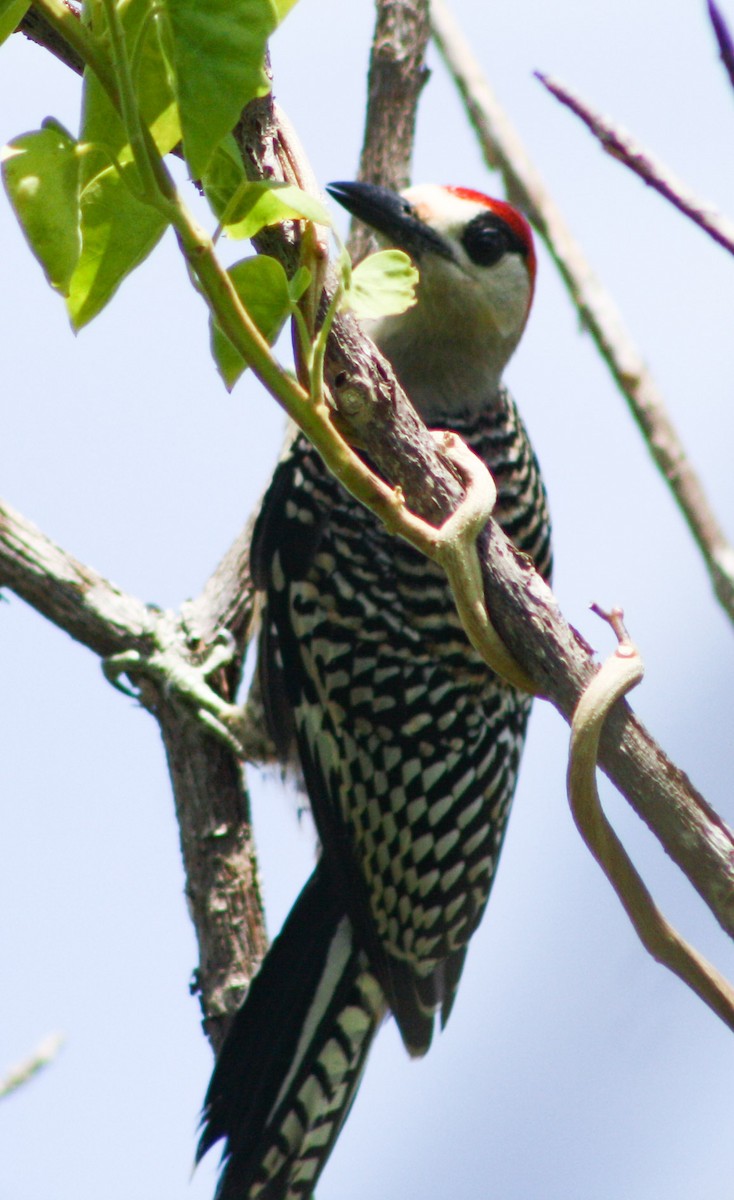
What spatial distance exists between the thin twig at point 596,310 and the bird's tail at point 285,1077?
1701mm

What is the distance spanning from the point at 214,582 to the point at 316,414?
2.60 m

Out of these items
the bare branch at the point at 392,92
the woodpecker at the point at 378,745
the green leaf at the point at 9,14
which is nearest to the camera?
the green leaf at the point at 9,14

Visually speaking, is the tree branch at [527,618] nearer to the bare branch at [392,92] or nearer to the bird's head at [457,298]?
the bird's head at [457,298]

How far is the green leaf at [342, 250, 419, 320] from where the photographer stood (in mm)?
1048

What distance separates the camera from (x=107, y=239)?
3.27 ft

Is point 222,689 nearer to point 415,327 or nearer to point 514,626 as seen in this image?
point 415,327

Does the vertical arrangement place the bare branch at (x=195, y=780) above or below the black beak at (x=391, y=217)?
below

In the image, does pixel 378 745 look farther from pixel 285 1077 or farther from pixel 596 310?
pixel 596 310

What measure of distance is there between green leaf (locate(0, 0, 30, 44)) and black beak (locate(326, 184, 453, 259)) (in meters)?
2.09

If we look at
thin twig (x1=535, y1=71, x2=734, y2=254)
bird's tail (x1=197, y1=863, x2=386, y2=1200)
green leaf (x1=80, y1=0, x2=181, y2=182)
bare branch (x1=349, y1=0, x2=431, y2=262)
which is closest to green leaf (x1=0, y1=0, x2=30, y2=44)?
green leaf (x1=80, y1=0, x2=181, y2=182)

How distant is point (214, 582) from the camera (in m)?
3.62

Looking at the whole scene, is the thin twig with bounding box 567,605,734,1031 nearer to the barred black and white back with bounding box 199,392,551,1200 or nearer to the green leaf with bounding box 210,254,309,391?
the green leaf with bounding box 210,254,309,391

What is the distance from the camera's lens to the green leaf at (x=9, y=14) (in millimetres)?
873

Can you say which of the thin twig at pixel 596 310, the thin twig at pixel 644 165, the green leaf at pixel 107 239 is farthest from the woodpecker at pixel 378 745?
the green leaf at pixel 107 239
